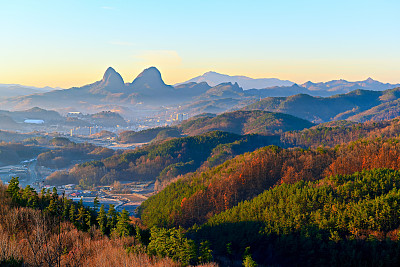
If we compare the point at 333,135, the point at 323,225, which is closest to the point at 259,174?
the point at 323,225

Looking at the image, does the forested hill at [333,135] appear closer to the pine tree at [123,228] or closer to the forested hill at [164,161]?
the forested hill at [164,161]

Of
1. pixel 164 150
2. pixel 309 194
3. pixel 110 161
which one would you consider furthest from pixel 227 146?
pixel 309 194

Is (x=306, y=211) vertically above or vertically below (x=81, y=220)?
below

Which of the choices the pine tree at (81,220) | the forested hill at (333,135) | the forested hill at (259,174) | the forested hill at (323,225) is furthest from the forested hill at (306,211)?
the forested hill at (333,135)

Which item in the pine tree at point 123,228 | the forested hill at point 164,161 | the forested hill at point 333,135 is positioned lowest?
the forested hill at point 164,161

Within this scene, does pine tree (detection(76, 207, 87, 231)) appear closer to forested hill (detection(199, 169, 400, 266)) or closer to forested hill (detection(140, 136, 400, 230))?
forested hill (detection(199, 169, 400, 266))

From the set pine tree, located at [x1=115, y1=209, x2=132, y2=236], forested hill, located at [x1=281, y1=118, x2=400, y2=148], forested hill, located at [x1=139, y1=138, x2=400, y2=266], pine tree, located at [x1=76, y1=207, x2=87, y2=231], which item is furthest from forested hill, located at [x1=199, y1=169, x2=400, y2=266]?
forested hill, located at [x1=281, y1=118, x2=400, y2=148]

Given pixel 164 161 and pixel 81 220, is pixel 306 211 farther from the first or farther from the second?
pixel 164 161

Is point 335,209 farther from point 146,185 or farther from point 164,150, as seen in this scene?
point 164,150
